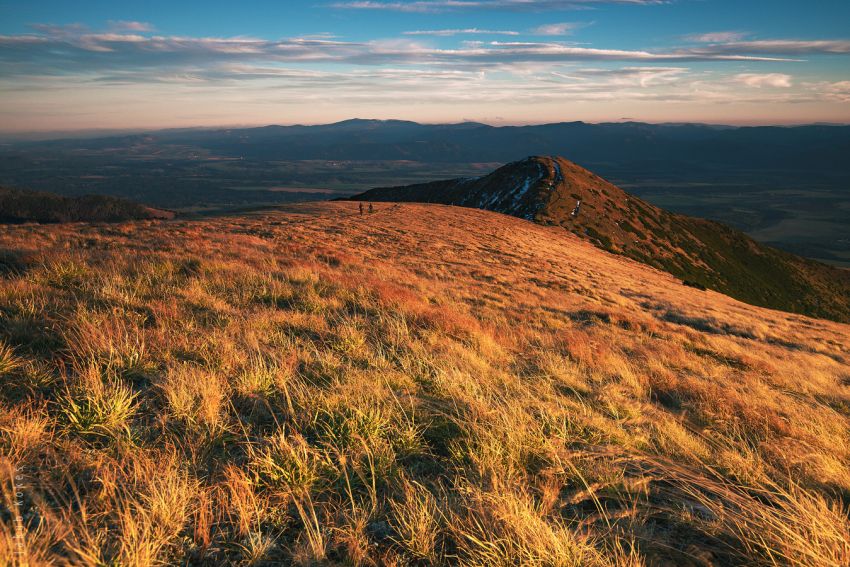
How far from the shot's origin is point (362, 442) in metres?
3.13

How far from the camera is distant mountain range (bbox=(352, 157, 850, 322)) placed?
5900 centimetres

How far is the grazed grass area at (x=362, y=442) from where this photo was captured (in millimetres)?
2340

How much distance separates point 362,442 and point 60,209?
358 ft

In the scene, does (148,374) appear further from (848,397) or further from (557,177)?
(557,177)

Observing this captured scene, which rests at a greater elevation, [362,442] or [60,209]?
[362,442]

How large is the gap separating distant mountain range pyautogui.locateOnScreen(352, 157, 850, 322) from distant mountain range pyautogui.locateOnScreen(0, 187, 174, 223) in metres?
55.2

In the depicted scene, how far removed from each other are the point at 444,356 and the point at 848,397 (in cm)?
909

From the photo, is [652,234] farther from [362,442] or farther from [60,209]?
[60,209]

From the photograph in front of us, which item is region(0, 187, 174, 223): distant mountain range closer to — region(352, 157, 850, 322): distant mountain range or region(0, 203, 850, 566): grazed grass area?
region(352, 157, 850, 322): distant mountain range

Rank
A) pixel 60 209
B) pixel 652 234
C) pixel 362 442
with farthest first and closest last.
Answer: pixel 60 209
pixel 652 234
pixel 362 442

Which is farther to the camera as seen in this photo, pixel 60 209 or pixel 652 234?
pixel 60 209

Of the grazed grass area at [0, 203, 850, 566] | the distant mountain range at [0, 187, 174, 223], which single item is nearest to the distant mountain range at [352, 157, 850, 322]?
the grazed grass area at [0, 203, 850, 566]

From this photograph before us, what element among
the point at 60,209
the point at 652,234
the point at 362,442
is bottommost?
the point at 652,234

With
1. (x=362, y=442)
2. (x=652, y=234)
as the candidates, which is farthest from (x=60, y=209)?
(x=652, y=234)
